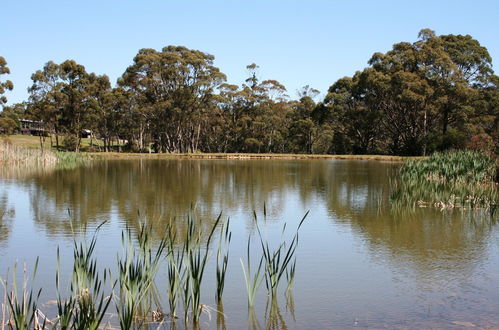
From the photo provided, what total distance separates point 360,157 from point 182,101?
1816cm

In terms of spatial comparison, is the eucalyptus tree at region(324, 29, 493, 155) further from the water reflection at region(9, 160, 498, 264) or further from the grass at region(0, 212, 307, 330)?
the grass at region(0, 212, 307, 330)

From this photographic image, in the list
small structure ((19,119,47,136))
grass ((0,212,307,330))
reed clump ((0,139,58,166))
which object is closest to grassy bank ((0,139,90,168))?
reed clump ((0,139,58,166))

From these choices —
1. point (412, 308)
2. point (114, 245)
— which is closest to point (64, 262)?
point (114, 245)

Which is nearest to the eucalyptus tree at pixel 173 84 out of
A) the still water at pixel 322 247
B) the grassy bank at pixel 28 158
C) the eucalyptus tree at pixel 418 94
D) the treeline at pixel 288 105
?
the treeline at pixel 288 105

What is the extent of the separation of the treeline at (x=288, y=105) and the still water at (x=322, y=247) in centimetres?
2866

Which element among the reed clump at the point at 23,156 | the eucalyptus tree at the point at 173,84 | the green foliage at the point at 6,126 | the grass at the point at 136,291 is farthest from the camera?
the eucalyptus tree at the point at 173,84

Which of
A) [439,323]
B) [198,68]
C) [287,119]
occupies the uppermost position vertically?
[198,68]

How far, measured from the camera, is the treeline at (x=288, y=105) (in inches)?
1852

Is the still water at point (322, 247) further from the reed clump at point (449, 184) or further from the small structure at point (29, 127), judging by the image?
the small structure at point (29, 127)

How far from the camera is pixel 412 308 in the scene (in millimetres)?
6039

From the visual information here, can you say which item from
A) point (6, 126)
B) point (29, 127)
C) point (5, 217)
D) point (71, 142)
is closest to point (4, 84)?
point (6, 126)

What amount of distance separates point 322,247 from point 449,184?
9189 mm

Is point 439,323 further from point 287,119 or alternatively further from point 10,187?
point 287,119

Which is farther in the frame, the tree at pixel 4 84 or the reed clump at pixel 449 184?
the tree at pixel 4 84
